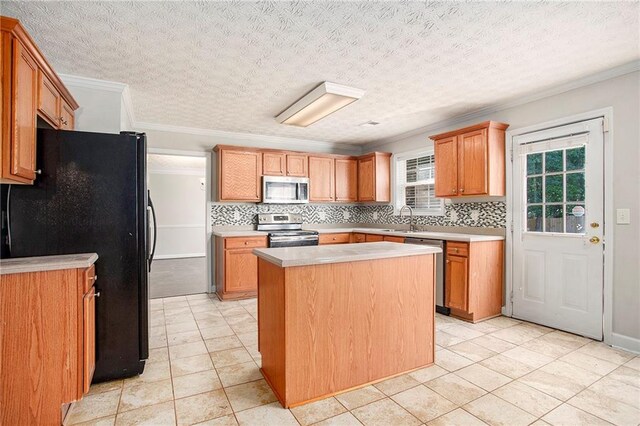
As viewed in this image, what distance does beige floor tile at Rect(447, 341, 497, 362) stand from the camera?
2.73 metres

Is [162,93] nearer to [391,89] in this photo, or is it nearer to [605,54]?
[391,89]

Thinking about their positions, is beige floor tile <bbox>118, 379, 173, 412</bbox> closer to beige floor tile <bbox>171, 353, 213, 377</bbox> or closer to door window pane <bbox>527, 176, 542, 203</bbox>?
beige floor tile <bbox>171, 353, 213, 377</bbox>

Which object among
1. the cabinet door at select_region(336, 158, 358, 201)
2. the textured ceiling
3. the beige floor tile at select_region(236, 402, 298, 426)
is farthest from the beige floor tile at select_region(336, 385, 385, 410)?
the cabinet door at select_region(336, 158, 358, 201)

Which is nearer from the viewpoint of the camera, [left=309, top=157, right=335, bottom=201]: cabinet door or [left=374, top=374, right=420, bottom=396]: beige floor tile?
[left=374, top=374, right=420, bottom=396]: beige floor tile

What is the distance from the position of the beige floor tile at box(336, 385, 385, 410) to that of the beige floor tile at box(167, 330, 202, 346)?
1.67m

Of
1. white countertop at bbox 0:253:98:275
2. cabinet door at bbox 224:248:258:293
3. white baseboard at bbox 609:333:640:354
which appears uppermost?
white countertop at bbox 0:253:98:275

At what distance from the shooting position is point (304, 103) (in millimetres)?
3582

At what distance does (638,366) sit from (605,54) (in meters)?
2.46

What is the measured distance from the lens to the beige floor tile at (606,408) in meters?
1.89

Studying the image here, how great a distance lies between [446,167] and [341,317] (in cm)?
282

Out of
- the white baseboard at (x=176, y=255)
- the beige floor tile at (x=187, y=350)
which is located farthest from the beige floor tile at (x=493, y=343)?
the white baseboard at (x=176, y=255)

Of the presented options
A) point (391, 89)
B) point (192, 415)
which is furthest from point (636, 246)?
point (192, 415)

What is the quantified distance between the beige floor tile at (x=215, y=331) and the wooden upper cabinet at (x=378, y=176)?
326 cm

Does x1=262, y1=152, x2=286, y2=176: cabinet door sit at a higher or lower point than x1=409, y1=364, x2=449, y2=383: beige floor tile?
higher
